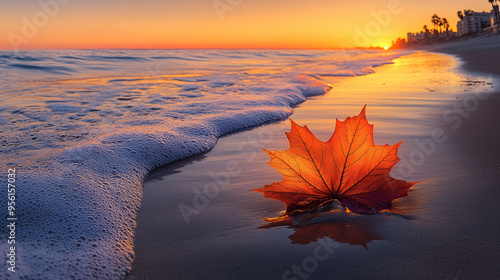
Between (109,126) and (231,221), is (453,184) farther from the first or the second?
(109,126)

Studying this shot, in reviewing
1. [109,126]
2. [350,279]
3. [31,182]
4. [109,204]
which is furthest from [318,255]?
[109,126]

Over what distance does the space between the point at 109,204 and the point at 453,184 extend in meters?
1.86

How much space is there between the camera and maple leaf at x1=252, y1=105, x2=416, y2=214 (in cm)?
130

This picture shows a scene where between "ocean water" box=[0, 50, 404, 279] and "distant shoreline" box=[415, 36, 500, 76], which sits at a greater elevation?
"ocean water" box=[0, 50, 404, 279]

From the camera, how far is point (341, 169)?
4.49 feet

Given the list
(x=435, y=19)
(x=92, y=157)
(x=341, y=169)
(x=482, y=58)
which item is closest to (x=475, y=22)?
(x=435, y=19)

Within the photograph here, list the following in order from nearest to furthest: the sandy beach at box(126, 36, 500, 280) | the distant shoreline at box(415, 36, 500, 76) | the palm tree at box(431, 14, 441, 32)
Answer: the sandy beach at box(126, 36, 500, 280) < the distant shoreline at box(415, 36, 500, 76) < the palm tree at box(431, 14, 441, 32)

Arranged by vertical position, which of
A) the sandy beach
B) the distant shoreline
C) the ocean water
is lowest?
the distant shoreline

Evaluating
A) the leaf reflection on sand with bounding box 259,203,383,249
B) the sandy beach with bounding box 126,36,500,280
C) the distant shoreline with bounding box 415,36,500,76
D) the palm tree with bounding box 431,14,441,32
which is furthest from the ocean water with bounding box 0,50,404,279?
the palm tree with bounding box 431,14,441,32

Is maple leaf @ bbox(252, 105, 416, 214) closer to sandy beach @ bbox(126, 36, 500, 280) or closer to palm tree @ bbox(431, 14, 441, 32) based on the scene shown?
sandy beach @ bbox(126, 36, 500, 280)

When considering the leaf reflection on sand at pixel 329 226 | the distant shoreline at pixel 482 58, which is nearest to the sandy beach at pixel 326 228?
the leaf reflection on sand at pixel 329 226

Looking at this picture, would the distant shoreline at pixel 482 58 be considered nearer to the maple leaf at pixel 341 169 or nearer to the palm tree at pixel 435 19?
the maple leaf at pixel 341 169

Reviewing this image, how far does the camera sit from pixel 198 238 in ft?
4.97

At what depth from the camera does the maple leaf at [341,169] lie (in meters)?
1.30
